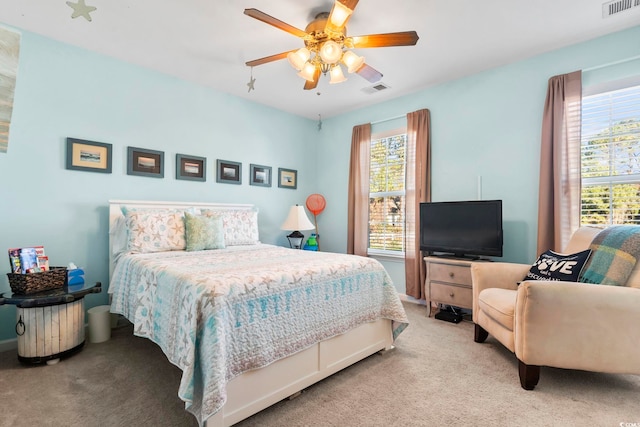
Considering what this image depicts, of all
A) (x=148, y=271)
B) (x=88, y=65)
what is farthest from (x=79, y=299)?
(x=88, y=65)

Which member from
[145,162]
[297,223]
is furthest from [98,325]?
[297,223]

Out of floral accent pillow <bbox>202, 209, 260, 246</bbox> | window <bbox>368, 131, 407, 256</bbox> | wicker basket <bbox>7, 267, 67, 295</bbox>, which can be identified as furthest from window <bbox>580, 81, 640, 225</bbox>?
wicker basket <bbox>7, 267, 67, 295</bbox>

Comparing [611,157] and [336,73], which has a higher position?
[336,73]

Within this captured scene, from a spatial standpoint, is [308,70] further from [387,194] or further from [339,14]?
[387,194]

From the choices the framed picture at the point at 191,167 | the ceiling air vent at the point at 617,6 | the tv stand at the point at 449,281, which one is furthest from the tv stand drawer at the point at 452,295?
the framed picture at the point at 191,167

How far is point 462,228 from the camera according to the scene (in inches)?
125

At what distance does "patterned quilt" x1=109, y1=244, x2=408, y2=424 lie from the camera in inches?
54.7

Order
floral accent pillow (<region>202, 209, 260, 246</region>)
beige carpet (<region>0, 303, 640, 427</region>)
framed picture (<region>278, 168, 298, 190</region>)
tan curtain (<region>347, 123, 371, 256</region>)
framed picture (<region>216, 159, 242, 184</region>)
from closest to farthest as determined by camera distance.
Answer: beige carpet (<region>0, 303, 640, 427</region>)
floral accent pillow (<region>202, 209, 260, 246</region>)
framed picture (<region>216, 159, 242, 184</region>)
tan curtain (<region>347, 123, 371, 256</region>)
framed picture (<region>278, 168, 298, 190</region>)

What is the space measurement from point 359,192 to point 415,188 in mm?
840

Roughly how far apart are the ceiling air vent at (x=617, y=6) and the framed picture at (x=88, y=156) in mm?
4339

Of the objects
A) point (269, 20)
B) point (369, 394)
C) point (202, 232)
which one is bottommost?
point (369, 394)

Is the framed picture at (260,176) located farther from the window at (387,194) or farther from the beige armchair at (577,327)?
the beige armchair at (577,327)

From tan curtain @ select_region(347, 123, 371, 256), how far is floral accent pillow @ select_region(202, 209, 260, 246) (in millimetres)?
1459

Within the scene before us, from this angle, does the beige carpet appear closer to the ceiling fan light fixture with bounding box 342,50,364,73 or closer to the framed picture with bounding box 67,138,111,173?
the framed picture with bounding box 67,138,111,173
